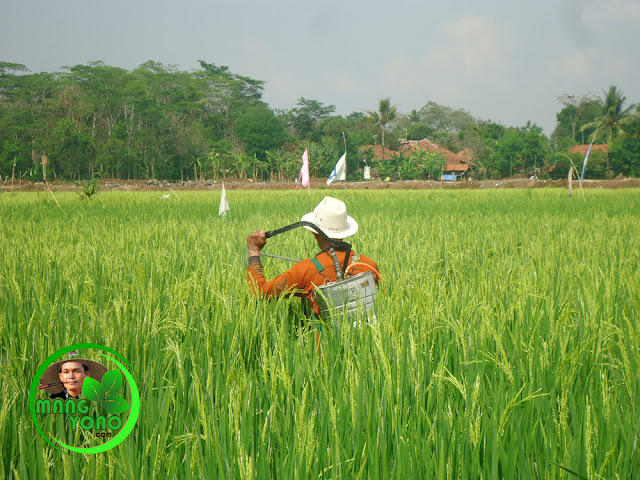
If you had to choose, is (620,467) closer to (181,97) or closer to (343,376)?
(343,376)

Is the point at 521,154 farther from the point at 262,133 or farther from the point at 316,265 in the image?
the point at 316,265

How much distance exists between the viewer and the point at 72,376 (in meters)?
0.76

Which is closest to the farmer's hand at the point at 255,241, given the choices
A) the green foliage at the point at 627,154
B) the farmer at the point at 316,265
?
the farmer at the point at 316,265

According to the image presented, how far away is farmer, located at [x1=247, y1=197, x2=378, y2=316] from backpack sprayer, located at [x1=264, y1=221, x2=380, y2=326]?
0.02 metres

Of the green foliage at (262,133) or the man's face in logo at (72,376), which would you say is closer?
the man's face in logo at (72,376)

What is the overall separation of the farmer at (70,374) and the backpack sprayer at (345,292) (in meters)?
0.86

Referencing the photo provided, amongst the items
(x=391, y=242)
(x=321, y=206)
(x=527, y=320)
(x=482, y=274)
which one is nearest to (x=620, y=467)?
(x=527, y=320)

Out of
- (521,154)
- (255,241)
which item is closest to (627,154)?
(521,154)

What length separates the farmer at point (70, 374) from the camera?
723 mm

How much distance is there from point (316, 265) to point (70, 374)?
120 cm

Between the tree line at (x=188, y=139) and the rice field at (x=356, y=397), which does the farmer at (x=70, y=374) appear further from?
the tree line at (x=188, y=139)

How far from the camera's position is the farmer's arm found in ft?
6.20

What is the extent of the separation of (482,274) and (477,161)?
35.7 metres

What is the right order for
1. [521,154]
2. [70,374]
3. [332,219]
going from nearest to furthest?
1. [70,374]
2. [332,219]
3. [521,154]
